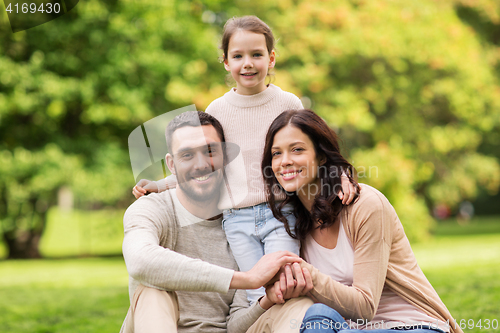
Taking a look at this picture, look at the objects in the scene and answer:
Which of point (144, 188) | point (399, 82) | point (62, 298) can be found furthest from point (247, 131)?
point (399, 82)

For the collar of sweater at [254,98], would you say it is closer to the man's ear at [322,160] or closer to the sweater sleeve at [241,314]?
the man's ear at [322,160]

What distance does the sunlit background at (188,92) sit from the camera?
1123 centimetres

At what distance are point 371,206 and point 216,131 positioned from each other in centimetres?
118

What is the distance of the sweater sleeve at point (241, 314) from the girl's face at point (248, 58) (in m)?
1.42

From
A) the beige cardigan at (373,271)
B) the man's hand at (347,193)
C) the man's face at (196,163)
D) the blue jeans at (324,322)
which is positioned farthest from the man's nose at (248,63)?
the blue jeans at (324,322)

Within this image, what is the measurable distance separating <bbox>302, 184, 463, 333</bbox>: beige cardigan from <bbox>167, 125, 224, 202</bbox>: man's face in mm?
839

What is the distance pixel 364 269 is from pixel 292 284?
371mm

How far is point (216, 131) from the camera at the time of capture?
127 inches

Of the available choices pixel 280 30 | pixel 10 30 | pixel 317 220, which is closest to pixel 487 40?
pixel 280 30

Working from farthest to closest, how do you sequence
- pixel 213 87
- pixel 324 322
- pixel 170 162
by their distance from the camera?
pixel 213 87 → pixel 170 162 → pixel 324 322

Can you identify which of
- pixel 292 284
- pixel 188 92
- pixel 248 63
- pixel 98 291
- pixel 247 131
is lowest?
pixel 98 291

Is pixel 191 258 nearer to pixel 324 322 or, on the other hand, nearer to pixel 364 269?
pixel 324 322

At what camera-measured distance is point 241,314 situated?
2777mm

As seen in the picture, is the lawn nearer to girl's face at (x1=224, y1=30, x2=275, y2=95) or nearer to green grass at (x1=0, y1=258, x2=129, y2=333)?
green grass at (x1=0, y1=258, x2=129, y2=333)
